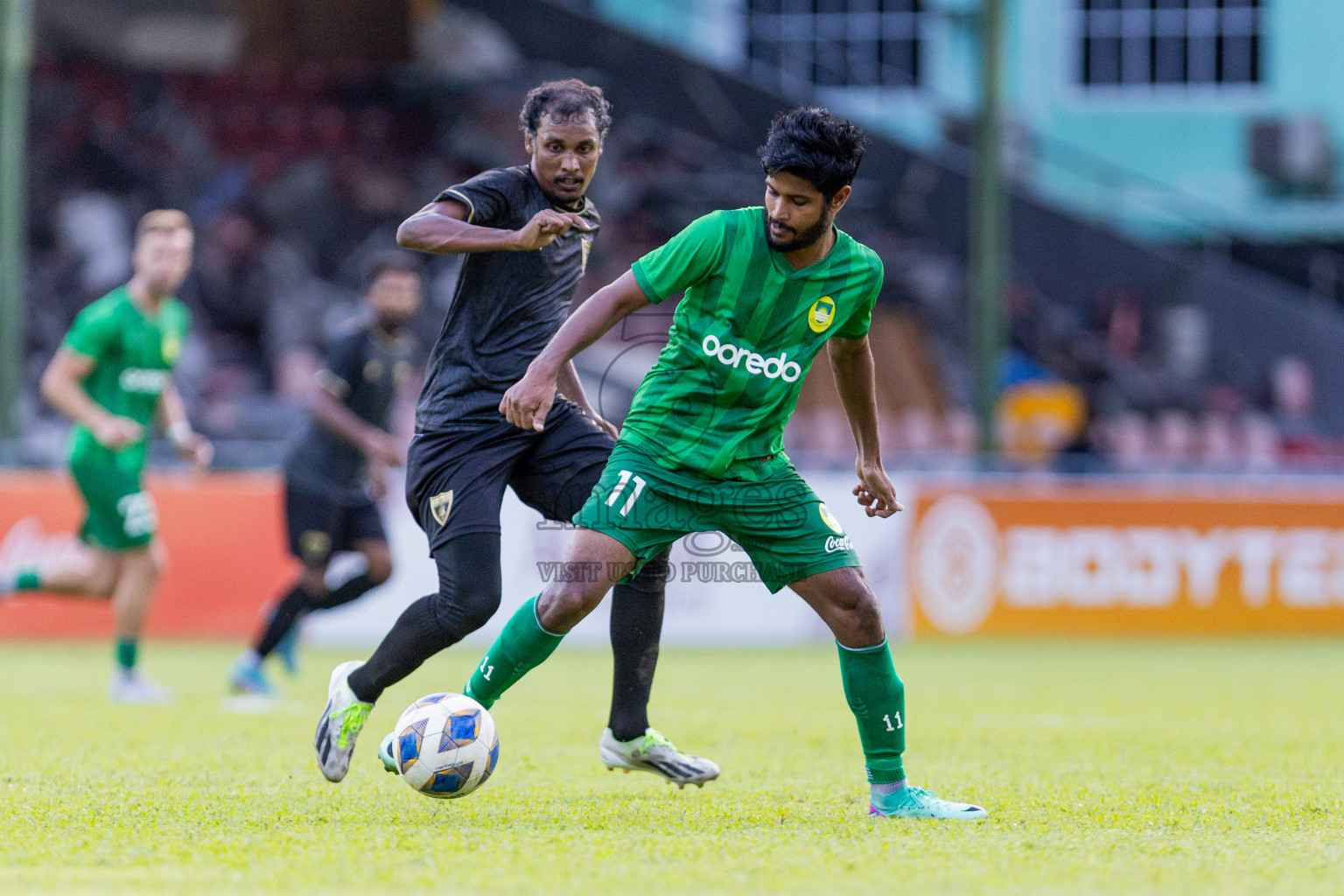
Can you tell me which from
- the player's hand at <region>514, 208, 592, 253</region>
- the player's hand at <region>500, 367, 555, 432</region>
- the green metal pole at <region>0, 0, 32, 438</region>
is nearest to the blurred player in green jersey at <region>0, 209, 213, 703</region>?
the player's hand at <region>514, 208, 592, 253</region>

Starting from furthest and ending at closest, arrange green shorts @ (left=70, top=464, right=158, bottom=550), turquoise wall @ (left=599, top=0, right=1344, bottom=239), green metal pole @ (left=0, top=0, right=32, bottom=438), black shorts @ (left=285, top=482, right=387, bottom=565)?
turquoise wall @ (left=599, top=0, right=1344, bottom=239)
green metal pole @ (left=0, top=0, right=32, bottom=438)
black shorts @ (left=285, top=482, right=387, bottom=565)
green shorts @ (left=70, top=464, right=158, bottom=550)

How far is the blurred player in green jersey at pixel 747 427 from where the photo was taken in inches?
195

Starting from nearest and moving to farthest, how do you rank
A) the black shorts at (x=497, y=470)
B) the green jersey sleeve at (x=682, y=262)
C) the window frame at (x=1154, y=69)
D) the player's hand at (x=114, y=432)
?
the green jersey sleeve at (x=682, y=262) → the black shorts at (x=497, y=470) → the player's hand at (x=114, y=432) → the window frame at (x=1154, y=69)

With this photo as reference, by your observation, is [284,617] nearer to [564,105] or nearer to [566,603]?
[566,603]

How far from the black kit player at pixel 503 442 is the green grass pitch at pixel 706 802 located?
13.1 inches

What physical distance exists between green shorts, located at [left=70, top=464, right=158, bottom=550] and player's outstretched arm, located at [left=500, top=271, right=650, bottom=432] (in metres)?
4.97

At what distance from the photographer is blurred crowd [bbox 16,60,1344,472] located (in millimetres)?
19672

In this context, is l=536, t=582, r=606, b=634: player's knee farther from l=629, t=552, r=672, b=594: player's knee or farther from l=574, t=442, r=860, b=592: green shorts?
l=629, t=552, r=672, b=594: player's knee

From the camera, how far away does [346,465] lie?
9.69 meters

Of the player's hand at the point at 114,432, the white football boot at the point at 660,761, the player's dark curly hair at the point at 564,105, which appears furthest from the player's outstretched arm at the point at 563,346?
the player's hand at the point at 114,432

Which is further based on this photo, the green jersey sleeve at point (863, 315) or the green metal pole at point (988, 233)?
the green metal pole at point (988, 233)

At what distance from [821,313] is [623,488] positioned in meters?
0.77

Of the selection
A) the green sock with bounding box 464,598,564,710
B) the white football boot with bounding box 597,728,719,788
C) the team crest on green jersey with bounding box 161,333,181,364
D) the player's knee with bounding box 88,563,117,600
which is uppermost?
the team crest on green jersey with bounding box 161,333,181,364

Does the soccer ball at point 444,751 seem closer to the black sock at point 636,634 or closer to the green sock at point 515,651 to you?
the green sock at point 515,651
